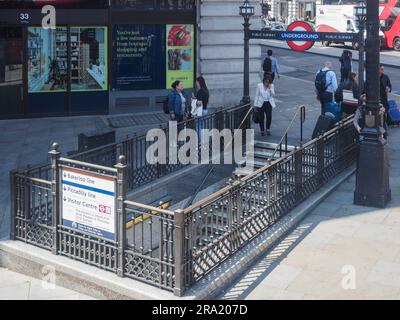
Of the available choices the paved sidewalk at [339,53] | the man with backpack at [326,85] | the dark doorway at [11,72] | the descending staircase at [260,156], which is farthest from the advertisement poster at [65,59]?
the paved sidewalk at [339,53]

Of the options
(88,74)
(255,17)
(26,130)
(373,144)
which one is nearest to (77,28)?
(88,74)

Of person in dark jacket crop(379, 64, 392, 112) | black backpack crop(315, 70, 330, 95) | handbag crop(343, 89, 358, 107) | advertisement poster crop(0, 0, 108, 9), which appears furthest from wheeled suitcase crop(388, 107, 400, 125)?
advertisement poster crop(0, 0, 108, 9)

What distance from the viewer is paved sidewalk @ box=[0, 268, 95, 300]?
895cm

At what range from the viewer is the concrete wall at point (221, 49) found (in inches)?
894

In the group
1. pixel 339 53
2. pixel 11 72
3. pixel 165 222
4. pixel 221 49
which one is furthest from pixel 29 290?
pixel 339 53

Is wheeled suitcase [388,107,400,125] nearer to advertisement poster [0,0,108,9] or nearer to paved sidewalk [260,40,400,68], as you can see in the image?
advertisement poster [0,0,108,9]

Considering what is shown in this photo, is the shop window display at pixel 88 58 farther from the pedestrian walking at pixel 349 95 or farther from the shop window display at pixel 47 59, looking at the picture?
the pedestrian walking at pixel 349 95

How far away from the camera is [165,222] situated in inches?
334

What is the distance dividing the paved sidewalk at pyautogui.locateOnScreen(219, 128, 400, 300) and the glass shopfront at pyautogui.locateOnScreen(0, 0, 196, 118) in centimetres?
1129

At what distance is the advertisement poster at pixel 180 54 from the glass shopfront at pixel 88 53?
1.3 inches

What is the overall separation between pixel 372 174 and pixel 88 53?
12.0 meters

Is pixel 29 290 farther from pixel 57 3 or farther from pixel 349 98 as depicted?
pixel 57 3

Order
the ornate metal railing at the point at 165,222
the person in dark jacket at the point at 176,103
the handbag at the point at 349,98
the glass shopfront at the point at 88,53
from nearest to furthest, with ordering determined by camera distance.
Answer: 1. the ornate metal railing at the point at 165,222
2. the person in dark jacket at the point at 176,103
3. the handbag at the point at 349,98
4. the glass shopfront at the point at 88,53
